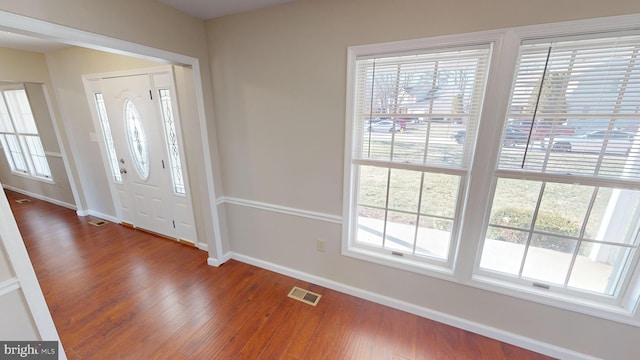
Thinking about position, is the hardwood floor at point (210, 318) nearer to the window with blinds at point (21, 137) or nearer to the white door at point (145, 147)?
the white door at point (145, 147)

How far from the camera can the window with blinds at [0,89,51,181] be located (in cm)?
379

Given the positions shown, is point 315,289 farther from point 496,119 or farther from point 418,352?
point 496,119

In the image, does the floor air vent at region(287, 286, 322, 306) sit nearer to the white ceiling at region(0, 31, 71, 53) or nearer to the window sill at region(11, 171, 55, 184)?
the white ceiling at region(0, 31, 71, 53)

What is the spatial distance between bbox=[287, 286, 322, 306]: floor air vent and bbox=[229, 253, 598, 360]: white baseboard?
0.13 metres

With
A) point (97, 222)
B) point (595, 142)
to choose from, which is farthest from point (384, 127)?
point (97, 222)

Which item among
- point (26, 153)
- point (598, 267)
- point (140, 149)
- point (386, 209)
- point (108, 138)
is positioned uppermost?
point (108, 138)

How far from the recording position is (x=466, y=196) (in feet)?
5.26

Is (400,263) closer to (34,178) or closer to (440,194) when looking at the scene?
(440,194)

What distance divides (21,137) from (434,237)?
6.75 meters

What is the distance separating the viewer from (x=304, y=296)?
2.12 m

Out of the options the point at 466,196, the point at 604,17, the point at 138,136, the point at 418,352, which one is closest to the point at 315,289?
the point at 418,352

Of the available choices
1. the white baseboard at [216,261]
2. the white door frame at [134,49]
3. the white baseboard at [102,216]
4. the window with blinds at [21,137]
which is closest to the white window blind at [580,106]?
the white door frame at [134,49]

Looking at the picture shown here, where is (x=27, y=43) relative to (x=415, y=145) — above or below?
above

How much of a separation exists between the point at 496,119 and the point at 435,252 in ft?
3.47
